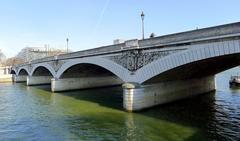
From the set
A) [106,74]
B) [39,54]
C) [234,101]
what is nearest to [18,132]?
[234,101]

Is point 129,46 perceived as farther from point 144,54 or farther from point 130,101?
point 130,101

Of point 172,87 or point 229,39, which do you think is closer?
point 229,39

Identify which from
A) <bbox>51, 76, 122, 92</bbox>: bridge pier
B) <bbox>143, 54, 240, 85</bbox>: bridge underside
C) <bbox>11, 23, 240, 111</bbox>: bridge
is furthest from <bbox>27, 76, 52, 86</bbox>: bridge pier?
<bbox>143, 54, 240, 85</bbox>: bridge underside

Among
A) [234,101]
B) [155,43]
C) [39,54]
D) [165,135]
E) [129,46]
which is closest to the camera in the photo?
[165,135]

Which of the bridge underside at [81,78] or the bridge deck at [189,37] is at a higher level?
the bridge deck at [189,37]

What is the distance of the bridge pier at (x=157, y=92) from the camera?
20438mm

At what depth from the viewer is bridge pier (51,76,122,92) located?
3797 centimetres

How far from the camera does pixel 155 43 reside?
19703 millimetres

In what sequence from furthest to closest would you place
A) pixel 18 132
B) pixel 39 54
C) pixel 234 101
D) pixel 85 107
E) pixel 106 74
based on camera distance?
pixel 39 54 → pixel 106 74 → pixel 234 101 → pixel 85 107 → pixel 18 132

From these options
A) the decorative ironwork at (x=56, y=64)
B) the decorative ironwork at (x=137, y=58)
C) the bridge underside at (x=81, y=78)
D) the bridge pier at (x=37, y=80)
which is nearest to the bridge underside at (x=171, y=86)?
the decorative ironwork at (x=137, y=58)

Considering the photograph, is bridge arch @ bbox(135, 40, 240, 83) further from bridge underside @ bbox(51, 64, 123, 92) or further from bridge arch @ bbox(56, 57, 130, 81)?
bridge underside @ bbox(51, 64, 123, 92)

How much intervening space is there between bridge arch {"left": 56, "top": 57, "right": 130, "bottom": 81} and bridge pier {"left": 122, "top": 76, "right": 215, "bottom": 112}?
2.17 meters

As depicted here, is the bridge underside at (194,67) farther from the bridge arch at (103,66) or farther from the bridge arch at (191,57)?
the bridge arch at (103,66)

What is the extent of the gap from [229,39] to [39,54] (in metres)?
166
